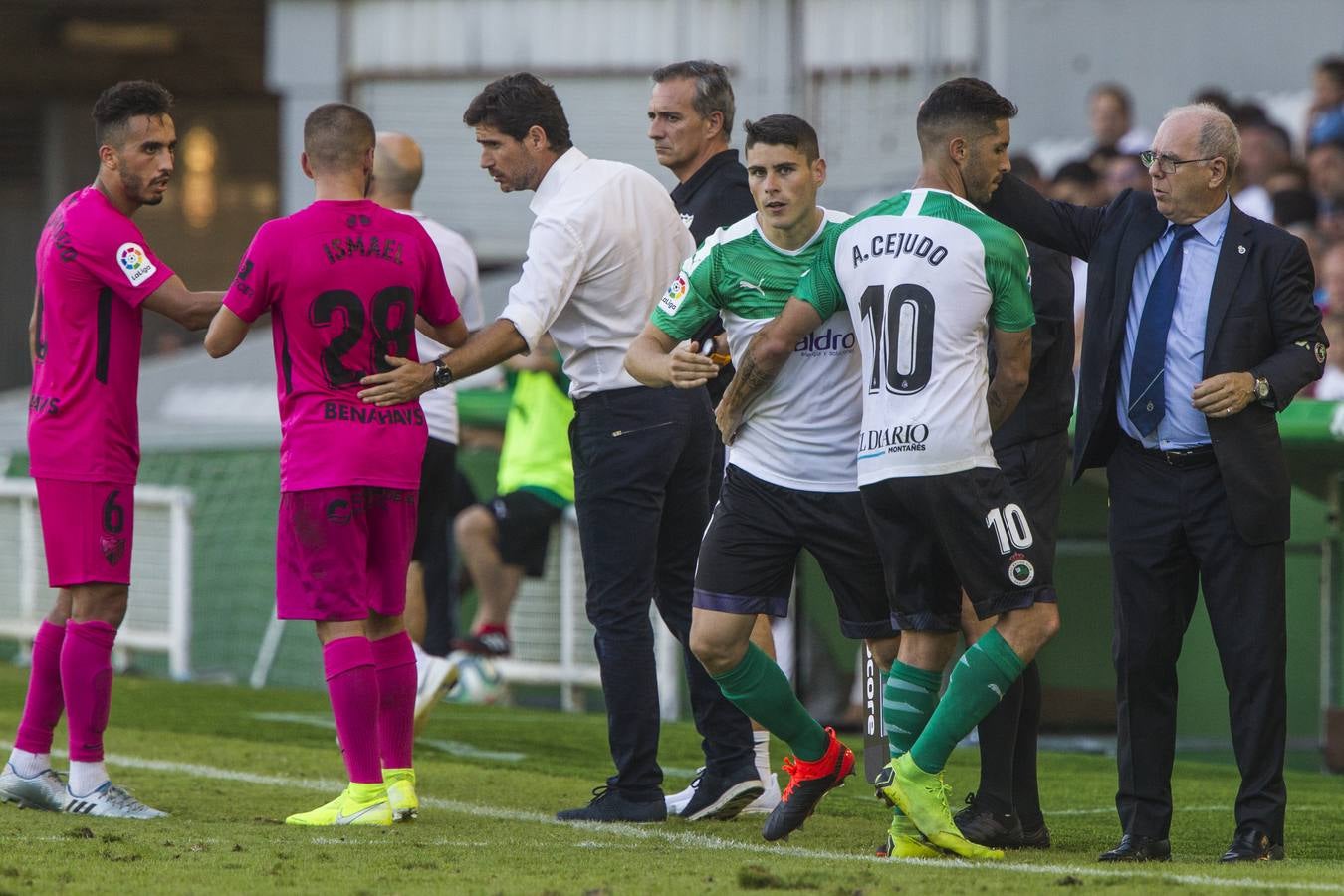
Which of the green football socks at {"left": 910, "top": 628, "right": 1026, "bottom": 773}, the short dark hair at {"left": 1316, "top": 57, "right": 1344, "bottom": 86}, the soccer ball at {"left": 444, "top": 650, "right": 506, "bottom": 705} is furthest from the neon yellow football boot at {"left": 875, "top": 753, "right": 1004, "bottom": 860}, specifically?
the short dark hair at {"left": 1316, "top": 57, "right": 1344, "bottom": 86}

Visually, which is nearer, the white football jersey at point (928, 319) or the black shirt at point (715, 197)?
the white football jersey at point (928, 319)

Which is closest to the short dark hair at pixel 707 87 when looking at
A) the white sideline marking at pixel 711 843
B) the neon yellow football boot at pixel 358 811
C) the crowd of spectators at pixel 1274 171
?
the white sideline marking at pixel 711 843

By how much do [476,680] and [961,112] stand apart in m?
6.13

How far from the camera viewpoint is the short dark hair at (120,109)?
241 inches

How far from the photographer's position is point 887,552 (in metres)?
5.30

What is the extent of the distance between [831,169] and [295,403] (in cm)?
1263

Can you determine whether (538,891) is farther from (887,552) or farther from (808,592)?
(808,592)

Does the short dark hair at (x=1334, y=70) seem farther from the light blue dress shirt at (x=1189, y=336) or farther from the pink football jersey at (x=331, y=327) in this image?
the pink football jersey at (x=331, y=327)

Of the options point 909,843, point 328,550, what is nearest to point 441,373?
point 328,550

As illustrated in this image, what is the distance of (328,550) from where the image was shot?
5.73 metres

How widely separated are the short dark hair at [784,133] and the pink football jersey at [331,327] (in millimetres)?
1091

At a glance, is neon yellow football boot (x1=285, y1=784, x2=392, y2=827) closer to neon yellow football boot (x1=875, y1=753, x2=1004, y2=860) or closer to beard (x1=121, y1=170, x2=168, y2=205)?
neon yellow football boot (x1=875, y1=753, x2=1004, y2=860)

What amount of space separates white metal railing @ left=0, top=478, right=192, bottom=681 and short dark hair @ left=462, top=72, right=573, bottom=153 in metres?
6.26

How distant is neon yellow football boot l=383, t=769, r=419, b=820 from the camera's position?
19.5 feet
